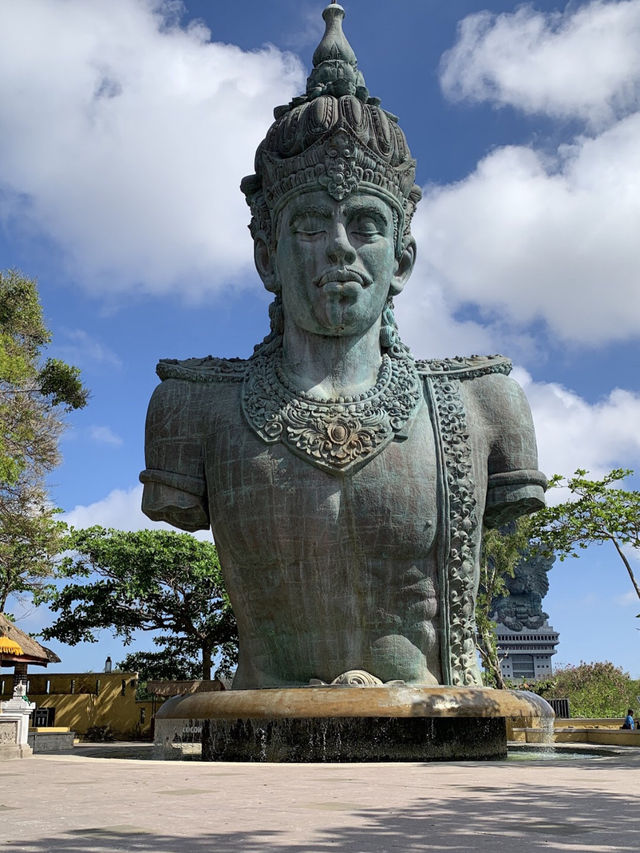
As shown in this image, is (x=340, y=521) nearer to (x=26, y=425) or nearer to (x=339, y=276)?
(x=339, y=276)

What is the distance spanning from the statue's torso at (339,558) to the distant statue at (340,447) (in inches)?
0.7

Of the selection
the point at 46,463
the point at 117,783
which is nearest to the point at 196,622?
the point at 46,463

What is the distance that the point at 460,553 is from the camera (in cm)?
1077

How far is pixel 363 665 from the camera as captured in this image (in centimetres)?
1046

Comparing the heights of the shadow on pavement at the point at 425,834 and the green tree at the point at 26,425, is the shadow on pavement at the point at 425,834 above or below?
below

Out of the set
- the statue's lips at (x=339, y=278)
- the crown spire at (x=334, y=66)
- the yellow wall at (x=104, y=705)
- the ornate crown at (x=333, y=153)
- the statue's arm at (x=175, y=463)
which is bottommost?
the yellow wall at (x=104, y=705)

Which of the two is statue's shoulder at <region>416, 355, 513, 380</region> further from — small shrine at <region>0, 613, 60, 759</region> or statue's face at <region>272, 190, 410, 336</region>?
small shrine at <region>0, 613, 60, 759</region>

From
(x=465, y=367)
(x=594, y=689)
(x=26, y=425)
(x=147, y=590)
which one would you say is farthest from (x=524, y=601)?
(x=465, y=367)

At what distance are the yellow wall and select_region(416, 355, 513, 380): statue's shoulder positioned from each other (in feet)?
65.7

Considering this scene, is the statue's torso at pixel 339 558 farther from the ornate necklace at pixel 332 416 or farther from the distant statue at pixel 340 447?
the ornate necklace at pixel 332 416

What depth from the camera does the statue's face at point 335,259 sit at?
35.7 feet

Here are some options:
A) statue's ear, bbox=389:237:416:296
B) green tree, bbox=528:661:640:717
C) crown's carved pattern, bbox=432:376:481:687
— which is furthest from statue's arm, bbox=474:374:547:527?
green tree, bbox=528:661:640:717

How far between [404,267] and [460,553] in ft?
12.7

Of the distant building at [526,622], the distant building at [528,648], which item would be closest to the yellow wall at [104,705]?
the distant building at [528,648]
